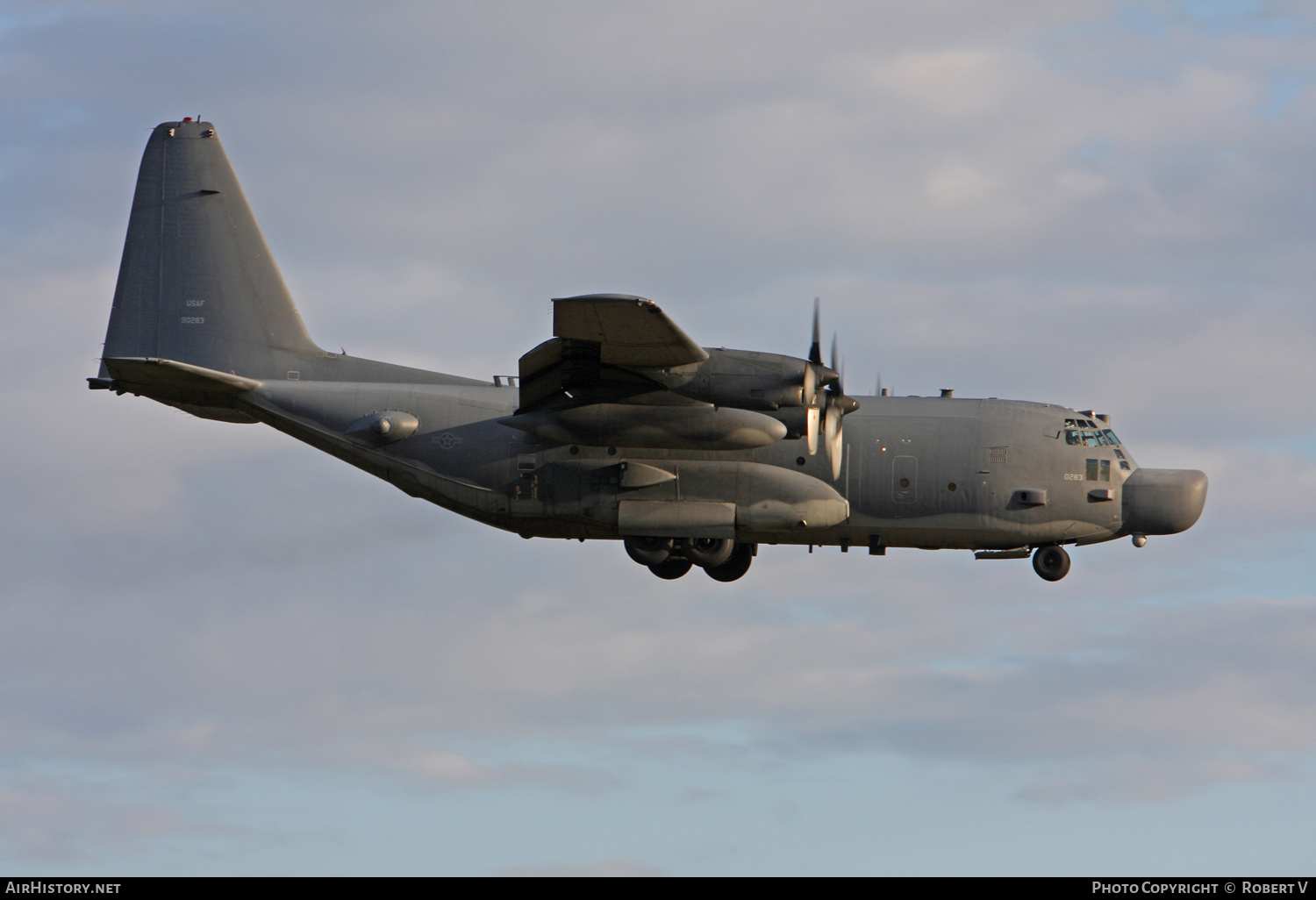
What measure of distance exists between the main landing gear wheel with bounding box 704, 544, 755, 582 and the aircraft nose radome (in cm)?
680

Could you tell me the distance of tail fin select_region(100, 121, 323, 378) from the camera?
84.5ft

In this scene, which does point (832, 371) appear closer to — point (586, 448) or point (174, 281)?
point (586, 448)

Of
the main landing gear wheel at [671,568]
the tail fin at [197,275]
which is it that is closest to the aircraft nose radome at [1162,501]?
the main landing gear wheel at [671,568]

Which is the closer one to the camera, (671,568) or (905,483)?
(905,483)

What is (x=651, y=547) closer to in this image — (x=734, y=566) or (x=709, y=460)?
(x=709, y=460)

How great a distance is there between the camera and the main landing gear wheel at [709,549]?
23.9 m

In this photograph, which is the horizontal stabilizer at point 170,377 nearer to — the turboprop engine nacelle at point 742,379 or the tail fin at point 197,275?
the tail fin at point 197,275

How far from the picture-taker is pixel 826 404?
22.8 m

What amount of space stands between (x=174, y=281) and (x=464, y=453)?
22.9 ft

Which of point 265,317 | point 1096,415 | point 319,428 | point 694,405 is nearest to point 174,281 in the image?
point 265,317

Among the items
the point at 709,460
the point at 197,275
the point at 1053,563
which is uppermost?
the point at 197,275

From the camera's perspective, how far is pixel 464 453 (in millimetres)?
23969

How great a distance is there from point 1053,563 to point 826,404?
5.31 m

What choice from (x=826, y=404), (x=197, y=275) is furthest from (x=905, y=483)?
(x=197, y=275)
